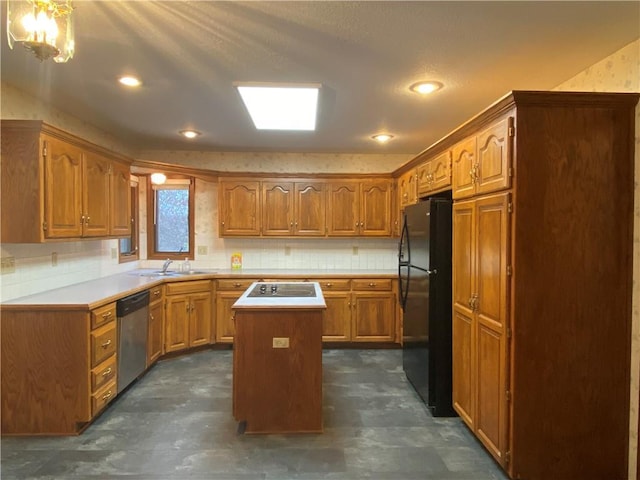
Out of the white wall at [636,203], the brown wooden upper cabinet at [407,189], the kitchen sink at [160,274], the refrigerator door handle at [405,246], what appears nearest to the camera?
the white wall at [636,203]

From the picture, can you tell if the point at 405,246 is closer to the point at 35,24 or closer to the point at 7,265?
the point at 35,24

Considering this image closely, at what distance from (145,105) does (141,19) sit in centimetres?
138

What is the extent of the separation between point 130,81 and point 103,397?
2.24m

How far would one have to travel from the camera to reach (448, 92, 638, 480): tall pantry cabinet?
2021 mm

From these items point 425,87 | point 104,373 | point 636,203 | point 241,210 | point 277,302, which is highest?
point 425,87

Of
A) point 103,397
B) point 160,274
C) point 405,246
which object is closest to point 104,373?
point 103,397

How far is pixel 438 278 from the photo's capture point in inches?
114

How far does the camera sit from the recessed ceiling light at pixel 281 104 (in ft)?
9.09

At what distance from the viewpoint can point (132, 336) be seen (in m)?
3.30

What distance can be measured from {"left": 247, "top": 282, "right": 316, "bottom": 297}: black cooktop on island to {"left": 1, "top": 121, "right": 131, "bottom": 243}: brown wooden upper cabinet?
4.77 ft

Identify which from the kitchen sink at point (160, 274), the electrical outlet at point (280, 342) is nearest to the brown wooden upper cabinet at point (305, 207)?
the kitchen sink at point (160, 274)

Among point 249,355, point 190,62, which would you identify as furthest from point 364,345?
point 190,62

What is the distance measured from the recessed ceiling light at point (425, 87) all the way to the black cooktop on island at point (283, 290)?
1.69 m

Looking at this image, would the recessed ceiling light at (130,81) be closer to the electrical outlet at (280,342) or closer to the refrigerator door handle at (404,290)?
the electrical outlet at (280,342)
